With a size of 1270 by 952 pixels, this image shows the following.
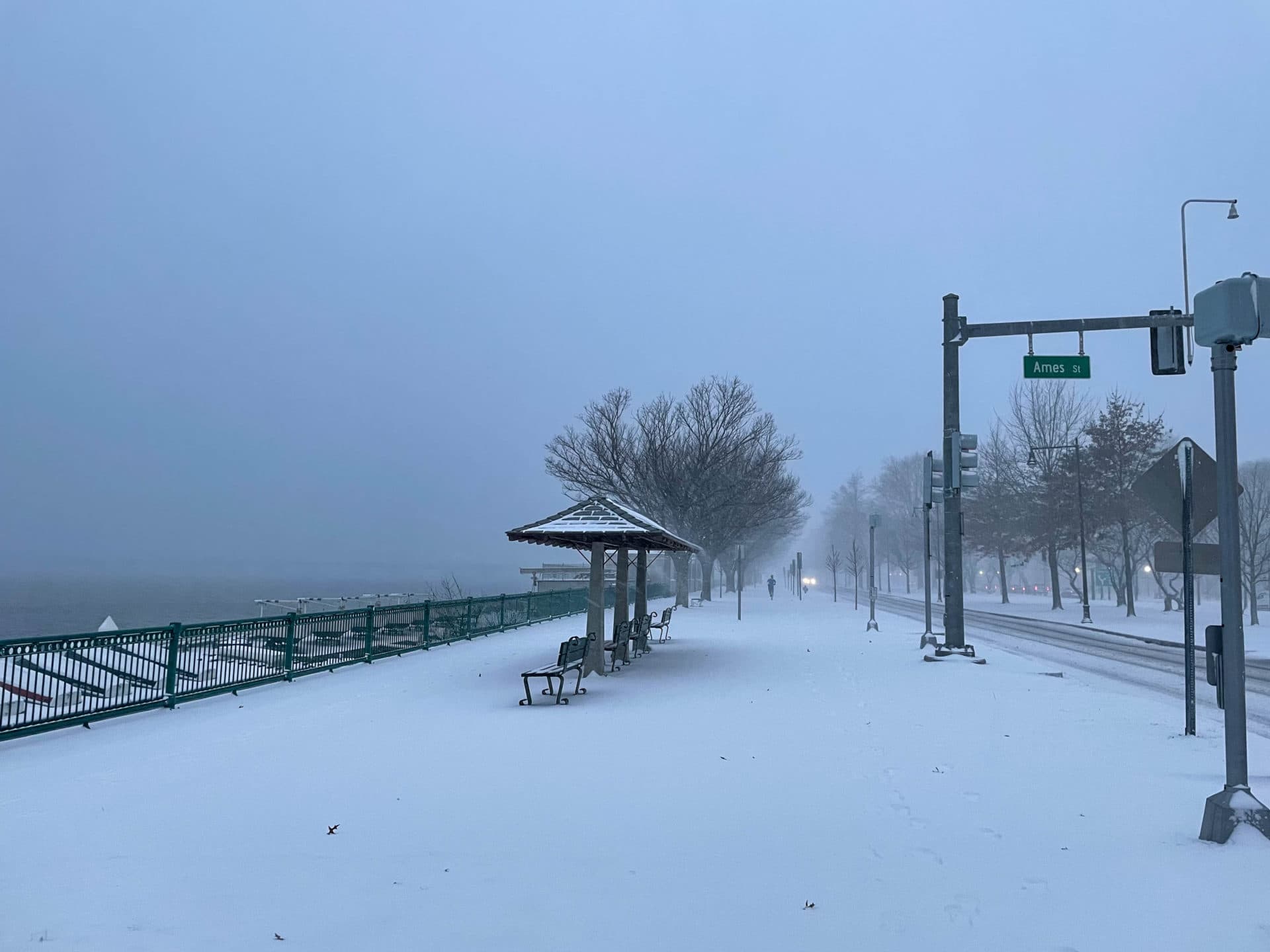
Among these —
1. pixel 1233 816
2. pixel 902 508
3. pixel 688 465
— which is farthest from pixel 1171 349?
pixel 902 508

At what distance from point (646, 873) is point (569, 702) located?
7.48 m

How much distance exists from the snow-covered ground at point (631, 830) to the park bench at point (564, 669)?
60cm

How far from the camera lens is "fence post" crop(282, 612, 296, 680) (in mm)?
15211

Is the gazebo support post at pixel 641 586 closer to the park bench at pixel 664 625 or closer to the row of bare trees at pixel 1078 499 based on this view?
the park bench at pixel 664 625

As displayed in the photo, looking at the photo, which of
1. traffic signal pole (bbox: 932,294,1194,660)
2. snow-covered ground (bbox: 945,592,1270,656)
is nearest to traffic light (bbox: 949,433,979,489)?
traffic signal pole (bbox: 932,294,1194,660)

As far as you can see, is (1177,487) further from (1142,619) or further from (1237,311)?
(1142,619)

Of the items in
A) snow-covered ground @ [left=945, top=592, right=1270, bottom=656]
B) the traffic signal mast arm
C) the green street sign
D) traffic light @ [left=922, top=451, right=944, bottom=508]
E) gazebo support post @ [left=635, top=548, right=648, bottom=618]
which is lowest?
snow-covered ground @ [left=945, top=592, right=1270, bottom=656]

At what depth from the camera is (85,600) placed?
339 ft

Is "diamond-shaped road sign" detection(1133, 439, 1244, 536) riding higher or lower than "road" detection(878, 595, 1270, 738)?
higher

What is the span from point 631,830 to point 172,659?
842 centimetres

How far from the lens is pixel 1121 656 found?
22016 millimetres

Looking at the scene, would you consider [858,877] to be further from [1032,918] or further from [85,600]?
[85,600]

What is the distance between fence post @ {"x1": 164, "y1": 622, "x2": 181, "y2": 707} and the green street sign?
13.8 metres

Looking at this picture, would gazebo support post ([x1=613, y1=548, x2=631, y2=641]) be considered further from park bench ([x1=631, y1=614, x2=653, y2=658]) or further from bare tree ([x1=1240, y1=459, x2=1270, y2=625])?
bare tree ([x1=1240, y1=459, x2=1270, y2=625])
